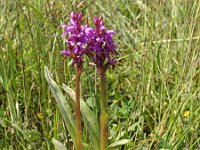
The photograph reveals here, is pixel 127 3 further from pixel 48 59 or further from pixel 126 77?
pixel 48 59

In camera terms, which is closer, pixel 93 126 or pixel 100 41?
pixel 100 41

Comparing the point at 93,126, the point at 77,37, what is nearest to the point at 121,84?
the point at 93,126

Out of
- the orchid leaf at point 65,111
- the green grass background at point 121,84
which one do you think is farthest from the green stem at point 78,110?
the green grass background at point 121,84

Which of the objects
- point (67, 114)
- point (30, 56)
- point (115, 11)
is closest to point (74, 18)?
point (67, 114)

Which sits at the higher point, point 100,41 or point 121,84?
point 100,41

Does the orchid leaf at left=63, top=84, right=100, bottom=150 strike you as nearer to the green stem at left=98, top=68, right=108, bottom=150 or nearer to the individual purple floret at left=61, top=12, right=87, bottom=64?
the green stem at left=98, top=68, right=108, bottom=150

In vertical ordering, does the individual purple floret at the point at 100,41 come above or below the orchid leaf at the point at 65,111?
above

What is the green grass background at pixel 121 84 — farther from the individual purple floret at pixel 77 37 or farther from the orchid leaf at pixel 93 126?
the individual purple floret at pixel 77 37

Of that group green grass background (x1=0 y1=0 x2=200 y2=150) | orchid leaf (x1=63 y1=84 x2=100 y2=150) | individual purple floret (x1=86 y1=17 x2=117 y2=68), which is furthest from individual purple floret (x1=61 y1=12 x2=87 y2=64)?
green grass background (x1=0 y1=0 x2=200 y2=150)

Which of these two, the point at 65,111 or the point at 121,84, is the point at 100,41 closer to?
the point at 65,111
